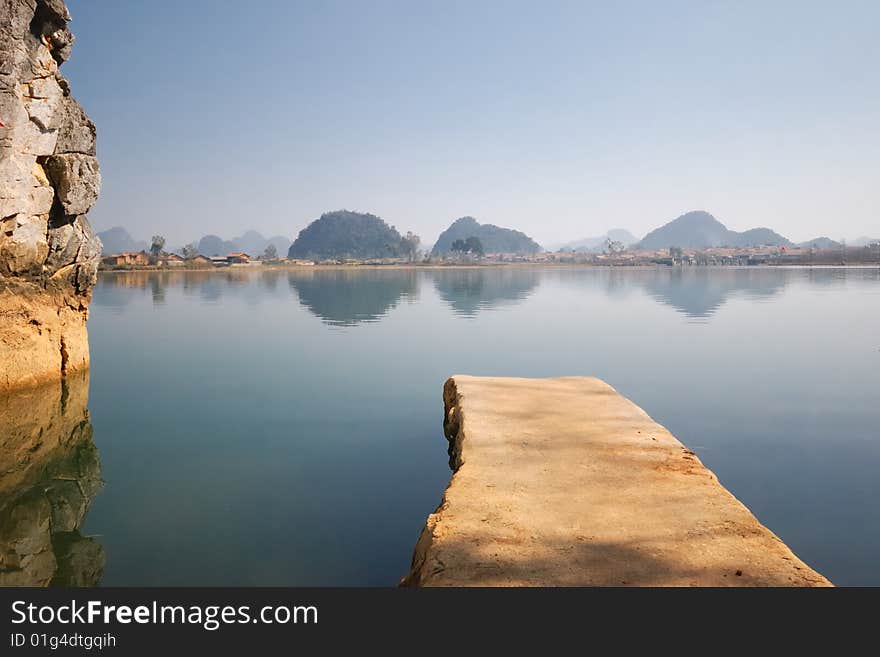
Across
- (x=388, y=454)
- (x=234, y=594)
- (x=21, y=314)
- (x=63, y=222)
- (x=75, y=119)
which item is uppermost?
(x=75, y=119)

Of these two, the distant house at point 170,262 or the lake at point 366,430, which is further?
the distant house at point 170,262

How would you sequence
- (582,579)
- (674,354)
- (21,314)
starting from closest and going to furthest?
1. (582,579)
2. (21,314)
3. (674,354)

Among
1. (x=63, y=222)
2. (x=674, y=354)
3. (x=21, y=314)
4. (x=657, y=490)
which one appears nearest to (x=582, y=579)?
(x=657, y=490)

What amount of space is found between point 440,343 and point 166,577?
615 inches

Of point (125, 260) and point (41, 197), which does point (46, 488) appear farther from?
point (125, 260)

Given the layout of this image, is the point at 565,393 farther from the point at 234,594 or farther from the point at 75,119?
the point at 75,119

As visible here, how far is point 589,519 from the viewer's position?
4980 mm

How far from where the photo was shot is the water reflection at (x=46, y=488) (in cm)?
560

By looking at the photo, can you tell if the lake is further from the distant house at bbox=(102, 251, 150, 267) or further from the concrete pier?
the distant house at bbox=(102, 251, 150, 267)

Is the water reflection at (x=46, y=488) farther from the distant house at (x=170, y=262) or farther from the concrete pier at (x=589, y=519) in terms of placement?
the distant house at (x=170, y=262)

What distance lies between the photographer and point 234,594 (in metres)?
4.17

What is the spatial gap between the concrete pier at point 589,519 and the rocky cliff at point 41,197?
1006 cm

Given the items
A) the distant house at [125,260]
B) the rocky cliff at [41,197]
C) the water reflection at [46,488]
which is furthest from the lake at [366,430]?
the distant house at [125,260]

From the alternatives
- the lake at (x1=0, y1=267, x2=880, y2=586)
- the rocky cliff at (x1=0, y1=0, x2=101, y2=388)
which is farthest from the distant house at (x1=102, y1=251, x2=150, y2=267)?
the rocky cliff at (x1=0, y1=0, x2=101, y2=388)
